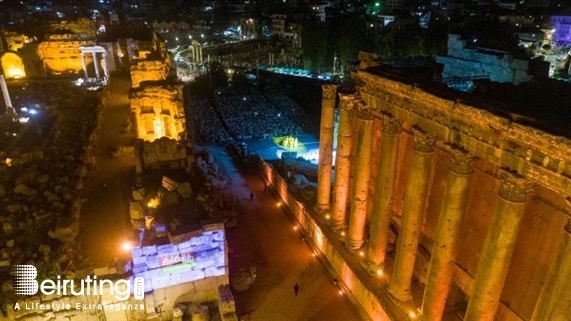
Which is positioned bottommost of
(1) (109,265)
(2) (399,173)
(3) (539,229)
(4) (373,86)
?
(1) (109,265)

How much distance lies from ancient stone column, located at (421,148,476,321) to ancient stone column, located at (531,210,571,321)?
2177mm

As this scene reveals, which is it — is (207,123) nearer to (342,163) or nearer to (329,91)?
(329,91)

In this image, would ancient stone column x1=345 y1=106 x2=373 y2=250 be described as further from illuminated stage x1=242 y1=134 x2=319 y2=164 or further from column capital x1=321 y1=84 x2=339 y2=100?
illuminated stage x1=242 y1=134 x2=319 y2=164

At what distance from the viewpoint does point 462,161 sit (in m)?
9.37

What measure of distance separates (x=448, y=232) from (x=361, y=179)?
4.24 metres

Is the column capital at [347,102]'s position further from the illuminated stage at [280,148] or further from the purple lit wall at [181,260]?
the illuminated stage at [280,148]

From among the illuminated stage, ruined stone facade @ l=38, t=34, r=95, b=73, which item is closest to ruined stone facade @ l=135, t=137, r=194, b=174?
the illuminated stage

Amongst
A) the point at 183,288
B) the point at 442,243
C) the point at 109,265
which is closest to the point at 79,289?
the point at 109,265

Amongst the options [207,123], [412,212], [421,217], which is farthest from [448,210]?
[207,123]

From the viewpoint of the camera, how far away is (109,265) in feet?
44.2

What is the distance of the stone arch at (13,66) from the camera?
115 ft

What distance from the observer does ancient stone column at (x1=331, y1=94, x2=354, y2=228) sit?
46.7ft

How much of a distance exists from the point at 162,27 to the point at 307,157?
57878 mm

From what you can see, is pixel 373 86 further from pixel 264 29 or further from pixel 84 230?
pixel 264 29
